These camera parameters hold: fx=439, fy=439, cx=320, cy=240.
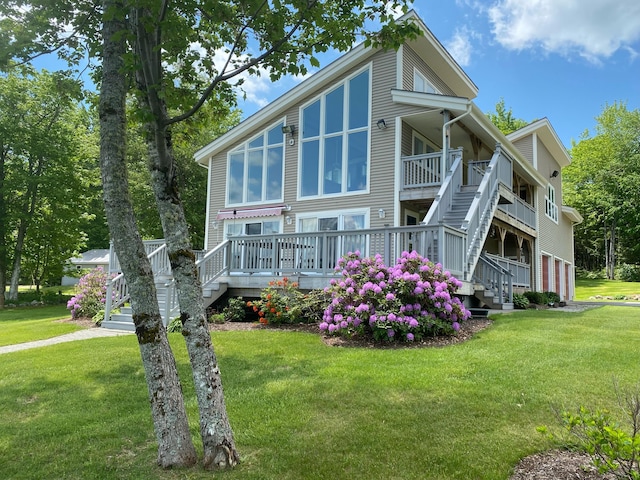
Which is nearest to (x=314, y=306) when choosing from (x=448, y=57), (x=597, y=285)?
(x=448, y=57)

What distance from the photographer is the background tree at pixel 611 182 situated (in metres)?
34.2

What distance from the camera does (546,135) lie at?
1930 cm

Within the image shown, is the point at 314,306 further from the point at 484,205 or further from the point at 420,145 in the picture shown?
the point at 420,145

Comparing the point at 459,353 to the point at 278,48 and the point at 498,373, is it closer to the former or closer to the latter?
the point at 498,373

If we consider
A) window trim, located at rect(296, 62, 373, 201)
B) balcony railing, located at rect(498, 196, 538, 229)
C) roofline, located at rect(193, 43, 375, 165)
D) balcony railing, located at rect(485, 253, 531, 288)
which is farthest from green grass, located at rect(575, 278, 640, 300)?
roofline, located at rect(193, 43, 375, 165)

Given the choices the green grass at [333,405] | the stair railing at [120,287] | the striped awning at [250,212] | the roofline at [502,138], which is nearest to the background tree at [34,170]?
the striped awning at [250,212]

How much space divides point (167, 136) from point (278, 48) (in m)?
1.38

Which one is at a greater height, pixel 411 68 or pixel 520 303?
pixel 411 68

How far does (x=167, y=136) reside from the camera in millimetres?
3119

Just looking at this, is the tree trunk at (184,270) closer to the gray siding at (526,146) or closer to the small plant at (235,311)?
the small plant at (235,311)

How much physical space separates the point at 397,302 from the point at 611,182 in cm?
3683

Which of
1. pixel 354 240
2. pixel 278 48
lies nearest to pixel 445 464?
pixel 278 48

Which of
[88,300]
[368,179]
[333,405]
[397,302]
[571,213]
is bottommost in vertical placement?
[333,405]

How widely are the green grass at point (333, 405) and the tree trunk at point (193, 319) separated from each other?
0.20 meters
